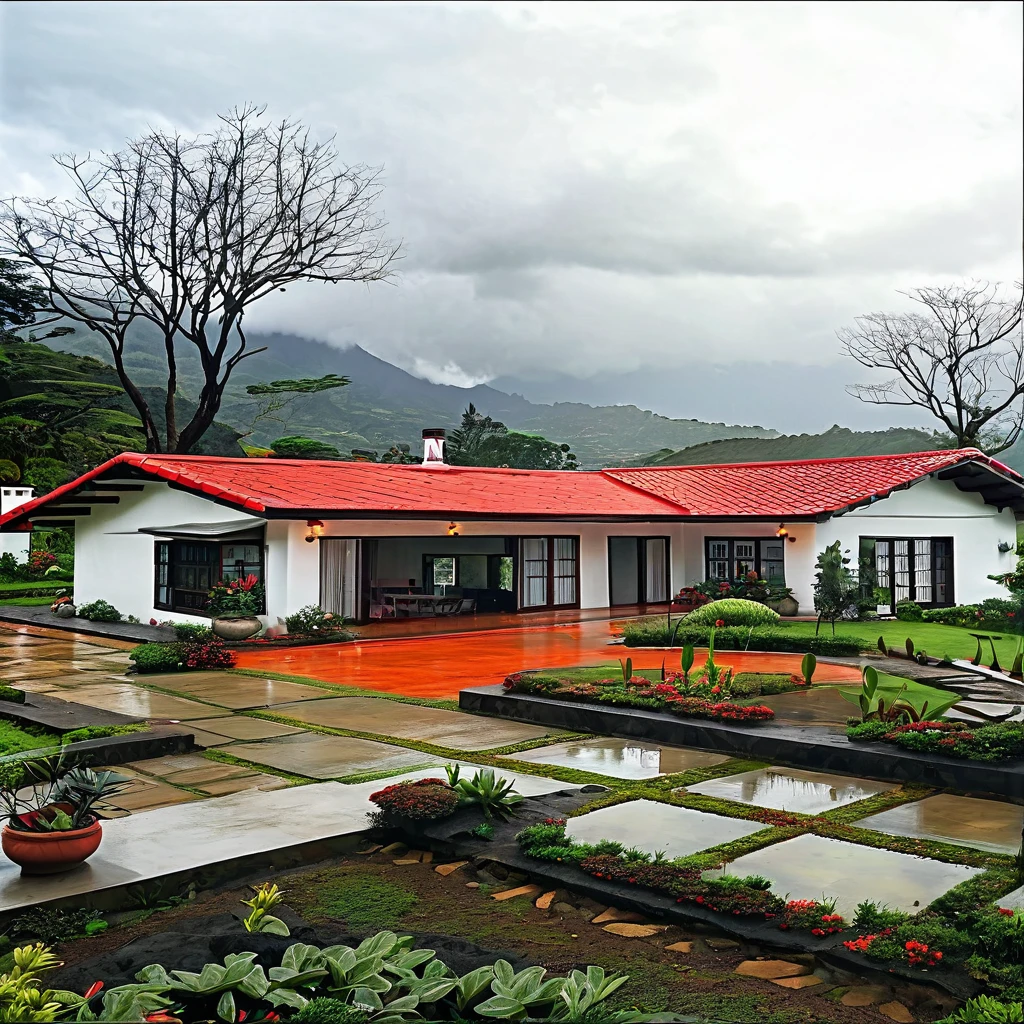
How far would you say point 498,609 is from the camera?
25.5 m

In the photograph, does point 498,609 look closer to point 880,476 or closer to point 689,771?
point 880,476

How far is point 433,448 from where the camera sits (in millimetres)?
26219

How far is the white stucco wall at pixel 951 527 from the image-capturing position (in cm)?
2216

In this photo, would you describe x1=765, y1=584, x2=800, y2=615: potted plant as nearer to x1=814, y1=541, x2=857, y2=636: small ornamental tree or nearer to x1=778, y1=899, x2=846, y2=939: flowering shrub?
x1=814, y1=541, x2=857, y2=636: small ornamental tree

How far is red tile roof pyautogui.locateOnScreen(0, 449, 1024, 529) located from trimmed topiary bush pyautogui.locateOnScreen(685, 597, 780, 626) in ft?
11.6

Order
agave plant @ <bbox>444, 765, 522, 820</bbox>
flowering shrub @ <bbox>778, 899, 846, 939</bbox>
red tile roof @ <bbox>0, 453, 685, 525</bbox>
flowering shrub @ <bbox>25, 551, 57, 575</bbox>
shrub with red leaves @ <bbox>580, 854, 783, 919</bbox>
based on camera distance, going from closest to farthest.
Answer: flowering shrub @ <bbox>778, 899, 846, 939</bbox>
shrub with red leaves @ <bbox>580, 854, 783, 919</bbox>
agave plant @ <bbox>444, 765, 522, 820</bbox>
red tile roof @ <bbox>0, 453, 685, 525</bbox>
flowering shrub @ <bbox>25, 551, 57, 575</bbox>

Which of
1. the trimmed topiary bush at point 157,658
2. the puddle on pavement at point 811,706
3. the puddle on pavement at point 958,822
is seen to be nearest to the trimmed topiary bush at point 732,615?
the puddle on pavement at point 811,706

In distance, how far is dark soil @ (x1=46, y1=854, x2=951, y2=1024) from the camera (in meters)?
4.05

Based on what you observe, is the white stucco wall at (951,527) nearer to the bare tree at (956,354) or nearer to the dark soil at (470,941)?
the dark soil at (470,941)

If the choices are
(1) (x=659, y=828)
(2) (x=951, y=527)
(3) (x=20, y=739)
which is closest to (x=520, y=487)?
(2) (x=951, y=527)

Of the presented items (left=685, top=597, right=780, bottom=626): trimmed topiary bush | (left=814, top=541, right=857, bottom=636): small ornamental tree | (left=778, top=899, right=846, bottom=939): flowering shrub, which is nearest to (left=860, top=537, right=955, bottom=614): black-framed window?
(left=814, top=541, right=857, bottom=636): small ornamental tree

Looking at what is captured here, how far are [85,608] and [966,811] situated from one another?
1960 centimetres

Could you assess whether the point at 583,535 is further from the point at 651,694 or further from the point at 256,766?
the point at 256,766

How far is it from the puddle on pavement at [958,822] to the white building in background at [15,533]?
90.2 ft
